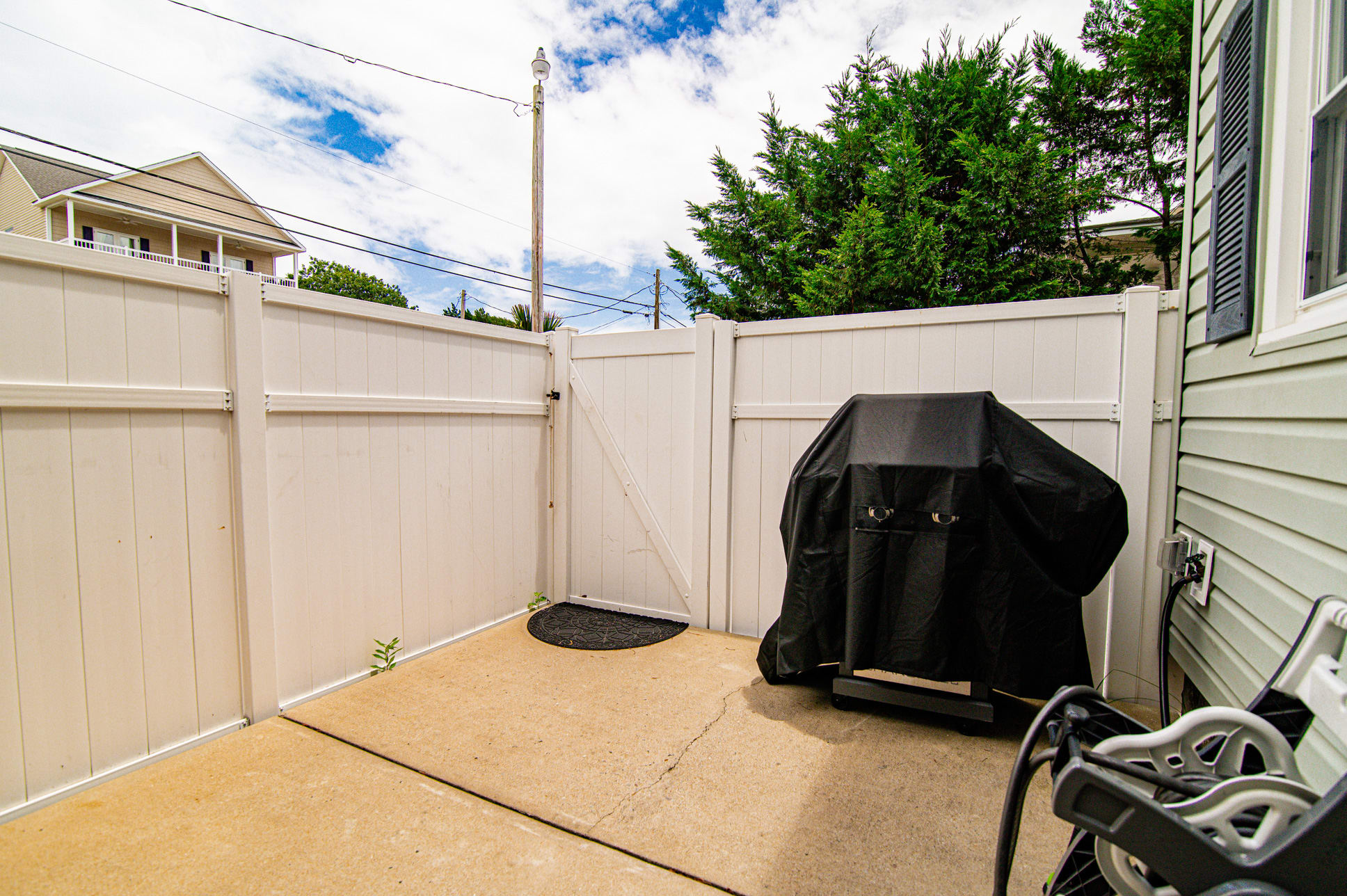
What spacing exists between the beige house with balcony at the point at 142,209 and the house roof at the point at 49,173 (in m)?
0.01

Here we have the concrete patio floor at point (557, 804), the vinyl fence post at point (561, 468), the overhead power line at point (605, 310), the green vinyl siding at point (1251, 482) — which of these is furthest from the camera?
the overhead power line at point (605, 310)

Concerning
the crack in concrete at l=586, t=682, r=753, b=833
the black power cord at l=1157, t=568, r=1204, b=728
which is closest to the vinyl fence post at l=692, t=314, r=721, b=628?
the crack in concrete at l=586, t=682, r=753, b=833

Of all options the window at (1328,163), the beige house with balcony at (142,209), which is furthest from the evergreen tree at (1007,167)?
the beige house with balcony at (142,209)

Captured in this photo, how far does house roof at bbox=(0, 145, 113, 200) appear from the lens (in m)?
12.1

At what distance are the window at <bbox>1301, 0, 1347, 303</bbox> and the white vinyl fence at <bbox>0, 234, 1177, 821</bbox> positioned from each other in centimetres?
122

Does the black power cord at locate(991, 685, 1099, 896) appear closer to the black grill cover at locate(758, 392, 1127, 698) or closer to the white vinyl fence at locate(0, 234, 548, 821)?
the black grill cover at locate(758, 392, 1127, 698)

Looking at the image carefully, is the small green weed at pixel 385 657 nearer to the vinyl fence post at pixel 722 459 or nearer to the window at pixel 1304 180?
the vinyl fence post at pixel 722 459

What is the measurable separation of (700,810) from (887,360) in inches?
93.0

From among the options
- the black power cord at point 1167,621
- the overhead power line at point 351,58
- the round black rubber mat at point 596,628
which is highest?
the overhead power line at point 351,58

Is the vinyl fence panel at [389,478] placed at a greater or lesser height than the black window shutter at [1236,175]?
lesser

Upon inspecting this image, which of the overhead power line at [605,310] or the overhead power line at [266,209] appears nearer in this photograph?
the overhead power line at [266,209]

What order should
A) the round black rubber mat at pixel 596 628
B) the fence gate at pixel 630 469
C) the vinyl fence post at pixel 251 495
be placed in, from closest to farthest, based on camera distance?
the vinyl fence post at pixel 251 495, the round black rubber mat at pixel 596 628, the fence gate at pixel 630 469

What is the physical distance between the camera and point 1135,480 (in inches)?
107

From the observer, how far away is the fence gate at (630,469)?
3865 millimetres
